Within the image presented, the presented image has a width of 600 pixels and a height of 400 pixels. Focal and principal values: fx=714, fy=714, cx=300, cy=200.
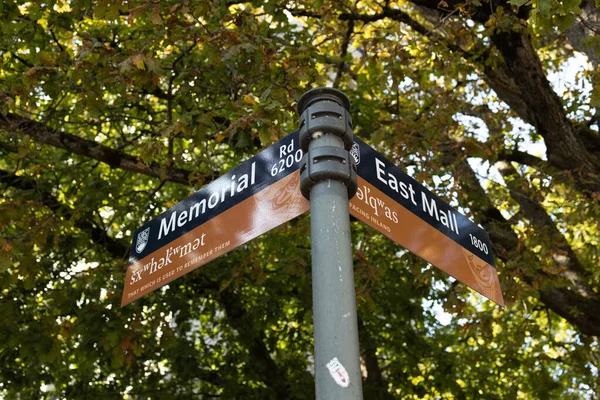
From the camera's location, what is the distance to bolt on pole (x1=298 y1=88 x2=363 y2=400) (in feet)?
6.21

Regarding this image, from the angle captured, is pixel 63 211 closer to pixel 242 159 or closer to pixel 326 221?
pixel 242 159

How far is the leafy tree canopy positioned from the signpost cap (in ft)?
7.12

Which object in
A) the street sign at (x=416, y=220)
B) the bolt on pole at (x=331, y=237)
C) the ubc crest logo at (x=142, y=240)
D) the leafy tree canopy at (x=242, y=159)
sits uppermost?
the leafy tree canopy at (x=242, y=159)

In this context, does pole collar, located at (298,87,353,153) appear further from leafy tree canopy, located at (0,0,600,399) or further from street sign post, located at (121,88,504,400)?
leafy tree canopy, located at (0,0,600,399)

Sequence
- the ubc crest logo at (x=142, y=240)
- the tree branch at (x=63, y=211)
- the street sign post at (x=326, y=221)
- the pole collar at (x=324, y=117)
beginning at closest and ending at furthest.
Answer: the street sign post at (x=326, y=221) < the pole collar at (x=324, y=117) < the ubc crest logo at (x=142, y=240) < the tree branch at (x=63, y=211)

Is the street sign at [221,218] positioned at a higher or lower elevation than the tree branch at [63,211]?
lower

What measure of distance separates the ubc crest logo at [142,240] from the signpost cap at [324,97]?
3.53 ft

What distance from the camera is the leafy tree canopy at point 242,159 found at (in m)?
5.95

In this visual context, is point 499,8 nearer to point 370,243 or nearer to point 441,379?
point 370,243

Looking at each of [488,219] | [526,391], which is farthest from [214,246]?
[526,391]

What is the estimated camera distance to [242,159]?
27.8 feet

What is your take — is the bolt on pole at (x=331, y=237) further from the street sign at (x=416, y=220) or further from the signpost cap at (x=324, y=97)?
the street sign at (x=416, y=220)

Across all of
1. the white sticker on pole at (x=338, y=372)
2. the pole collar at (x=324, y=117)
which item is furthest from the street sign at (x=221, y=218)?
the white sticker on pole at (x=338, y=372)

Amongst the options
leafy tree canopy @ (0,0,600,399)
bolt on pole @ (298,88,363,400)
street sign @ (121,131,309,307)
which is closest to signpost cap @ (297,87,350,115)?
bolt on pole @ (298,88,363,400)
